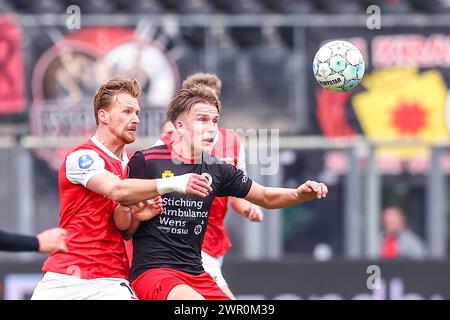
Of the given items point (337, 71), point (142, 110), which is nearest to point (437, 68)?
point (142, 110)

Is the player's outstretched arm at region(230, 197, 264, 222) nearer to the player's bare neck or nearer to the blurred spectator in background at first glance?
the player's bare neck

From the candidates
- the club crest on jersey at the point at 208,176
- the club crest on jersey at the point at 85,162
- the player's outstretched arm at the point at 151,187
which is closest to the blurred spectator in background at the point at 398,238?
→ the club crest on jersey at the point at 208,176

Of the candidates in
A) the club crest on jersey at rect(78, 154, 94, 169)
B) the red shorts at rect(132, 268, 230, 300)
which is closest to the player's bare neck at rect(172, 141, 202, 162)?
the club crest on jersey at rect(78, 154, 94, 169)

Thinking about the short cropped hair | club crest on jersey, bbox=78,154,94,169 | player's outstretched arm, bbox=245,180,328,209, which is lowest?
player's outstretched arm, bbox=245,180,328,209

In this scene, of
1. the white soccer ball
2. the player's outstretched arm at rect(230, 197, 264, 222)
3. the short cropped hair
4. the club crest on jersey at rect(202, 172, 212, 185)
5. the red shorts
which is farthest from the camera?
the player's outstretched arm at rect(230, 197, 264, 222)

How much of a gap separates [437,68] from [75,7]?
460 cm

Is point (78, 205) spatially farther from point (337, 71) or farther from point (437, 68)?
point (437, 68)

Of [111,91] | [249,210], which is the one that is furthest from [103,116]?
[249,210]

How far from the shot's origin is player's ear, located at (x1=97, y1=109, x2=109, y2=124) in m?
7.82

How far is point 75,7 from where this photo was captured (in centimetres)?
1459

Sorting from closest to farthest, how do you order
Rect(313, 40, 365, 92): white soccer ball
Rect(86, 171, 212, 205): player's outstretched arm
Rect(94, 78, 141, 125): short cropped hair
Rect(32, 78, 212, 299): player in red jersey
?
Rect(86, 171, 212, 205): player's outstretched arm → Rect(32, 78, 212, 299): player in red jersey → Rect(94, 78, 141, 125): short cropped hair → Rect(313, 40, 365, 92): white soccer ball

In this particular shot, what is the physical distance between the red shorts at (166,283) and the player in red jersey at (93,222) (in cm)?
11

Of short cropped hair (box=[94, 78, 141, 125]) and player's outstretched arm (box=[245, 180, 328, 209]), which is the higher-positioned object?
short cropped hair (box=[94, 78, 141, 125])

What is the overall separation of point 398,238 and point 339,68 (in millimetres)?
5913
